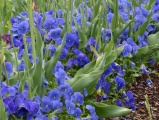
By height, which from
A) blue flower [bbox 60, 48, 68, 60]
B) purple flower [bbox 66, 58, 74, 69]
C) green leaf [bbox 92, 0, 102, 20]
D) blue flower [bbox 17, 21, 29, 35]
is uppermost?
green leaf [bbox 92, 0, 102, 20]

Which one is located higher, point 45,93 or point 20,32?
point 20,32

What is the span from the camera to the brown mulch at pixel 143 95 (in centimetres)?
285

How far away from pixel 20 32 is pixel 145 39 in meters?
1.14

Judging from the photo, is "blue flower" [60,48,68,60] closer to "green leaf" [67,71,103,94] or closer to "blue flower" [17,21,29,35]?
"blue flower" [17,21,29,35]

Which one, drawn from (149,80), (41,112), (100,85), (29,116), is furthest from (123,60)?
(29,116)

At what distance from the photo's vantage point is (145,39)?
344 cm

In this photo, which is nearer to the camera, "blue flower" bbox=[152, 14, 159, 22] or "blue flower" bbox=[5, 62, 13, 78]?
"blue flower" bbox=[5, 62, 13, 78]

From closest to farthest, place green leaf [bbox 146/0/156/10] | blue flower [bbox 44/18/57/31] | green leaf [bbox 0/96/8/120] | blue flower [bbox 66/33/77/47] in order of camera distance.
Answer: green leaf [bbox 0/96/8/120], blue flower [bbox 66/33/77/47], blue flower [bbox 44/18/57/31], green leaf [bbox 146/0/156/10]

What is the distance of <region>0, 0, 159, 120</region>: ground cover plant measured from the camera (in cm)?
204

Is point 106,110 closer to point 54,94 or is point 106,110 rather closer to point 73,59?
point 54,94

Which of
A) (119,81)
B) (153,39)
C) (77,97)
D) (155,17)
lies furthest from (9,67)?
(155,17)

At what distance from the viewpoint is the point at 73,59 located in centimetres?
284

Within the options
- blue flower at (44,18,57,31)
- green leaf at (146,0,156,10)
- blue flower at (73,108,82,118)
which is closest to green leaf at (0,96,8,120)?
blue flower at (73,108,82,118)

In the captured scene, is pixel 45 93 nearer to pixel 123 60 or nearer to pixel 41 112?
pixel 41 112
